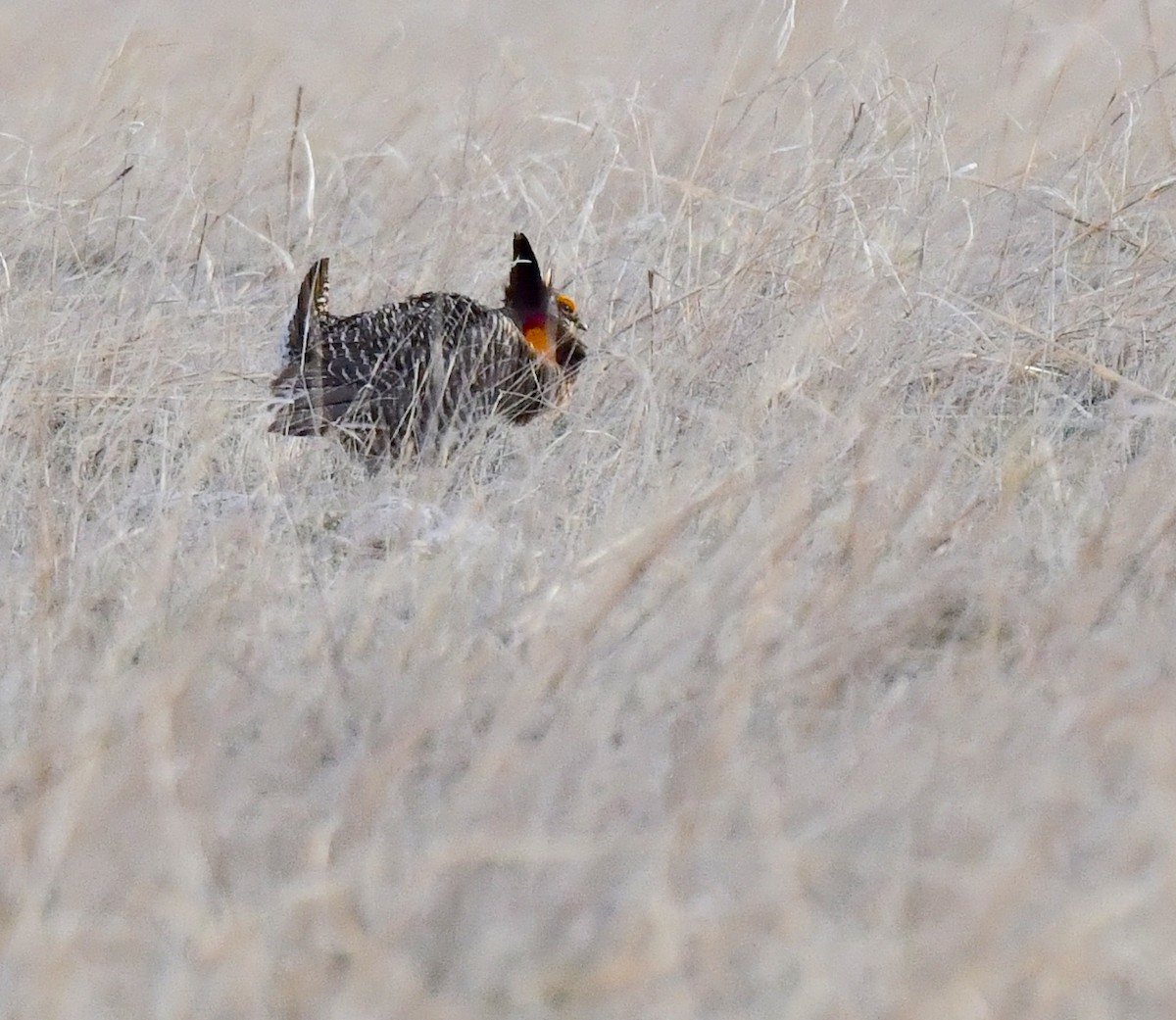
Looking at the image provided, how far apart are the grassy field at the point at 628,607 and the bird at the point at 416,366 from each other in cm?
9

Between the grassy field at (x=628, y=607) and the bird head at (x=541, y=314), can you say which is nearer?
the grassy field at (x=628, y=607)

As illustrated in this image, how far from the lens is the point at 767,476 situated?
2.29m

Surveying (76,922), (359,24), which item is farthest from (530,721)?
(359,24)

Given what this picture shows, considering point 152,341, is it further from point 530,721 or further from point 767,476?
point 530,721

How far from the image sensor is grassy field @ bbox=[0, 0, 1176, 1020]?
58.5 inches

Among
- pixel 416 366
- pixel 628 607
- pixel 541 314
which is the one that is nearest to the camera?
pixel 628 607

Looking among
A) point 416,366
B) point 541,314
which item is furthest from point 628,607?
point 541,314

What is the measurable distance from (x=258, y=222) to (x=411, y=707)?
301cm

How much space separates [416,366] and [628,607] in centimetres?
118

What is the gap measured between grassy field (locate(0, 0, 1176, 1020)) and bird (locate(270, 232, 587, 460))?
→ 0.29 ft

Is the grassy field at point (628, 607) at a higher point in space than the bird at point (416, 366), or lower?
higher

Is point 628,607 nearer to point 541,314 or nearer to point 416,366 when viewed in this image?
point 416,366

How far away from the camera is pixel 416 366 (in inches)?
127

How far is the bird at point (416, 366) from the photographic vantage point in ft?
10.9
